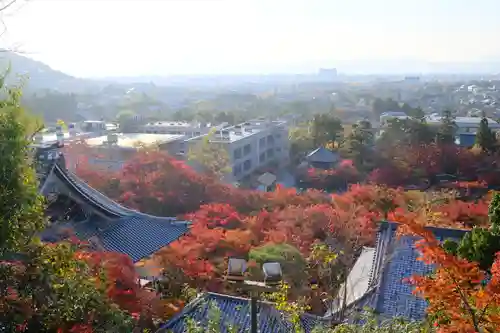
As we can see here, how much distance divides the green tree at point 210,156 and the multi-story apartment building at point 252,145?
657 millimetres

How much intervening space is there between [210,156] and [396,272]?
21209 mm

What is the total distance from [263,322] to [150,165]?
13405 mm

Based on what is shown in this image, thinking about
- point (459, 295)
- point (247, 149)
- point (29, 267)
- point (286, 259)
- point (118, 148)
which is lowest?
point (247, 149)

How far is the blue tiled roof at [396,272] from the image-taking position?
29.3 feet

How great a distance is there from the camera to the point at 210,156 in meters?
30.1

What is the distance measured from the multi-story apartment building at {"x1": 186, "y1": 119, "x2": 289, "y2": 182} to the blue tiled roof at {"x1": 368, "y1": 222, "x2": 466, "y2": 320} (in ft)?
70.5

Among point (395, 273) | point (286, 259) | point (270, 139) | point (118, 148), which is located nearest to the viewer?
point (395, 273)

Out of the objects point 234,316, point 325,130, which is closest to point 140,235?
point 234,316

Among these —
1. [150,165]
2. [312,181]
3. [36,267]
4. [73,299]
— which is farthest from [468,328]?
[312,181]

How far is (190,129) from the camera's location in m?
43.8

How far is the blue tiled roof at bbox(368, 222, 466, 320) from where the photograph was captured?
893cm

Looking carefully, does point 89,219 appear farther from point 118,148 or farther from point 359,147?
point 359,147

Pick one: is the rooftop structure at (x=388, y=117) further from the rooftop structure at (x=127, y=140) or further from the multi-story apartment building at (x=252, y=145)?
the rooftop structure at (x=127, y=140)

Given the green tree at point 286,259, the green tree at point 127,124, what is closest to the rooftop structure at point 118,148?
the green tree at point 127,124
